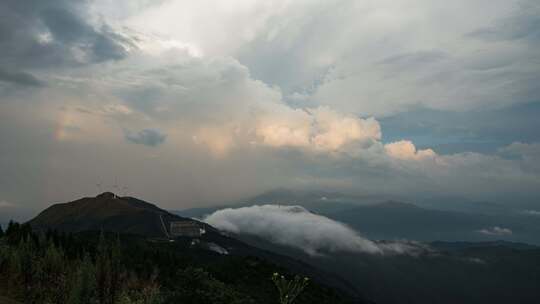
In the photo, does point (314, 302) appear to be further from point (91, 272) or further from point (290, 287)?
point (290, 287)

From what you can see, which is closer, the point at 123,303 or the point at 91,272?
the point at 123,303

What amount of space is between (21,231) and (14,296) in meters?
69.3

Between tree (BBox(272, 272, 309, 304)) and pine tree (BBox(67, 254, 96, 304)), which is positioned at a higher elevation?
tree (BBox(272, 272, 309, 304))

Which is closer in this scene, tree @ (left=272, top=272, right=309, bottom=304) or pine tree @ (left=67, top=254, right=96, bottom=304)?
tree @ (left=272, top=272, right=309, bottom=304)

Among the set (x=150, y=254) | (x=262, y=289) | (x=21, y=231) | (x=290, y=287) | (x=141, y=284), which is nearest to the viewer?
(x=290, y=287)

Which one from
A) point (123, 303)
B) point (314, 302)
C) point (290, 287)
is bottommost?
point (314, 302)

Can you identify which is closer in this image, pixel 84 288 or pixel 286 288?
pixel 286 288

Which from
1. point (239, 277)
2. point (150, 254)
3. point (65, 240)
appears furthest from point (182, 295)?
point (239, 277)

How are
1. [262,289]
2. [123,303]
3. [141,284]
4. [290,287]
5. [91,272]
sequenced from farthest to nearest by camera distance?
[262,289]
[141,284]
[91,272]
[123,303]
[290,287]

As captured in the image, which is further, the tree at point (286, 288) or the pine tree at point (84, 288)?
the pine tree at point (84, 288)

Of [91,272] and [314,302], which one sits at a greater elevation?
[91,272]

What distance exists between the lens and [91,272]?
187 feet

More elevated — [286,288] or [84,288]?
[286,288]

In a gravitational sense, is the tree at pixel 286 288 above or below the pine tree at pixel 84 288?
above
